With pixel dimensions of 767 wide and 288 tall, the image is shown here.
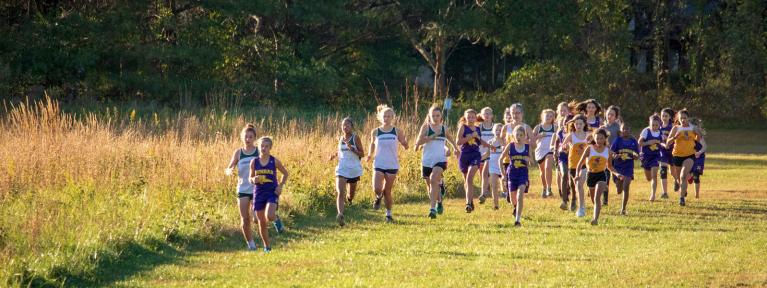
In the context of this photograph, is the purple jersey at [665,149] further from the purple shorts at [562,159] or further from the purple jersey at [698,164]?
the purple shorts at [562,159]

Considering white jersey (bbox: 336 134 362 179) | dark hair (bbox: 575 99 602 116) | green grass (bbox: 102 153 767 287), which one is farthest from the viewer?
dark hair (bbox: 575 99 602 116)

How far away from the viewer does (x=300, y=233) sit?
1673 cm

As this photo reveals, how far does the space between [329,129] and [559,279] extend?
15.7m

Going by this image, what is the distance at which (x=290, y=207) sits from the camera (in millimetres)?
18781

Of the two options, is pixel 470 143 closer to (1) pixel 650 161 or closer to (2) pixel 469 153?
(2) pixel 469 153

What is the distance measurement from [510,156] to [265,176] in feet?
14.9

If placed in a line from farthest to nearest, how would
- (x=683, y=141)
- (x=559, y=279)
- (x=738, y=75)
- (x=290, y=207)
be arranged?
(x=738, y=75), (x=683, y=141), (x=290, y=207), (x=559, y=279)

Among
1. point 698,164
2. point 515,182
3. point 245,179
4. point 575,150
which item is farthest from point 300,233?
point 698,164

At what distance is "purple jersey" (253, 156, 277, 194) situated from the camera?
14406 millimetres

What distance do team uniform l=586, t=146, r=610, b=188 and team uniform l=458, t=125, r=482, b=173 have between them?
6.73ft

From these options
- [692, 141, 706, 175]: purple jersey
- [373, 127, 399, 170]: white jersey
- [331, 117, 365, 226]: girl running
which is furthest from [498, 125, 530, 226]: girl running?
[692, 141, 706, 175]: purple jersey

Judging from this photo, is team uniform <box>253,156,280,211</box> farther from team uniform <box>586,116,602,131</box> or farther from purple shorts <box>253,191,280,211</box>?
team uniform <box>586,116,602,131</box>

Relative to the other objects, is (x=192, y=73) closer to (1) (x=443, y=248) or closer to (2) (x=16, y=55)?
(2) (x=16, y=55)

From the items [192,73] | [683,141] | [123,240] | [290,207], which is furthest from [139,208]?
[192,73]
